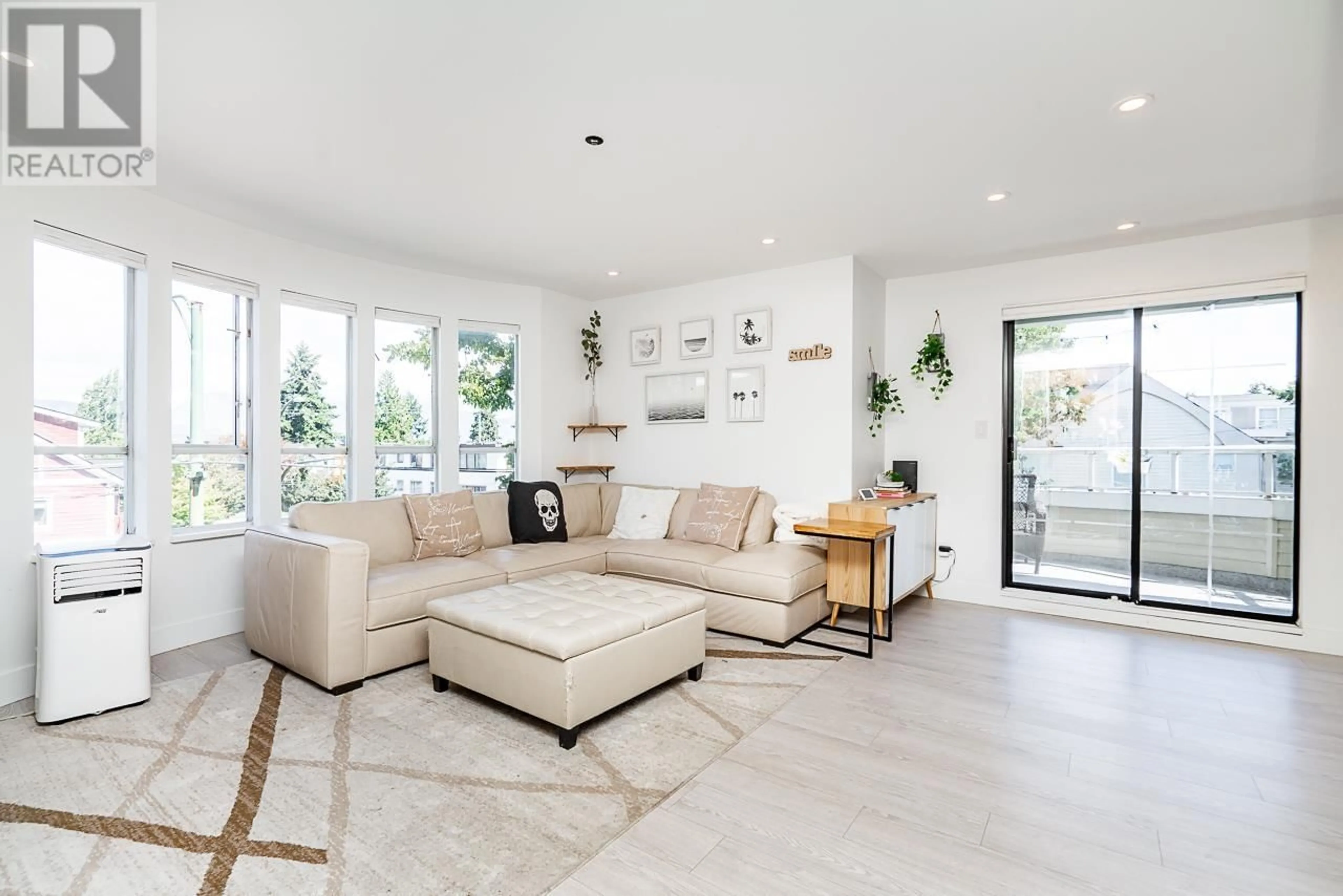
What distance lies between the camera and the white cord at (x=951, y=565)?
4801 mm

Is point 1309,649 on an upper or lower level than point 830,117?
lower

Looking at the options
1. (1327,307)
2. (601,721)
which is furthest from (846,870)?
(1327,307)

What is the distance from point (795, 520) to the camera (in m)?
4.36

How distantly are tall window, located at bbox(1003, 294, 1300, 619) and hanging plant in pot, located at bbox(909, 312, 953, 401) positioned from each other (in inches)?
17.2

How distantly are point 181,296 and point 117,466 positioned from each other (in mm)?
1050

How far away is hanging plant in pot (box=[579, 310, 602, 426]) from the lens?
226 inches

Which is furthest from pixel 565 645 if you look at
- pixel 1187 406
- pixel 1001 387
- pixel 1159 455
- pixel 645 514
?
pixel 1187 406

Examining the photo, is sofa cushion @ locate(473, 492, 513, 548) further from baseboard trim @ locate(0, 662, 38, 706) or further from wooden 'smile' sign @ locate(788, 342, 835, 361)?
wooden 'smile' sign @ locate(788, 342, 835, 361)

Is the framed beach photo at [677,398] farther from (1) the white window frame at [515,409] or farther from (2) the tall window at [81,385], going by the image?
(2) the tall window at [81,385]

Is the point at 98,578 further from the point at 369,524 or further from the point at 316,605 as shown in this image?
the point at 369,524

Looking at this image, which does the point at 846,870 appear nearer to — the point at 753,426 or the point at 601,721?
the point at 601,721

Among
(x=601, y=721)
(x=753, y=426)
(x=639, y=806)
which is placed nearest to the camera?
(x=639, y=806)

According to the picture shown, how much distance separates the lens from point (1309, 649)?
366cm

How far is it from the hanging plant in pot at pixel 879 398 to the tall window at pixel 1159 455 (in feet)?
2.65
